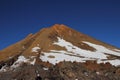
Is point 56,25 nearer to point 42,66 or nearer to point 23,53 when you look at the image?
point 23,53

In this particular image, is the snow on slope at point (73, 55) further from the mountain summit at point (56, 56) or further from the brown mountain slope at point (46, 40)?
the brown mountain slope at point (46, 40)

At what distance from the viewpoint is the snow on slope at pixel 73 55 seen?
327 feet

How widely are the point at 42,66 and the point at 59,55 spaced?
16779 mm

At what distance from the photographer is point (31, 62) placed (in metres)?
96.7

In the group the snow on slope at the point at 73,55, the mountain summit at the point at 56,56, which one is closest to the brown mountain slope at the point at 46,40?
the mountain summit at the point at 56,56

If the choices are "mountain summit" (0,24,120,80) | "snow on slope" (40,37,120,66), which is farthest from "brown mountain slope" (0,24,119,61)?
"snow on slope" (40,37,120,66)

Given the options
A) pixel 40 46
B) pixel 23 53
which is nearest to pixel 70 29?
pixel 40 46

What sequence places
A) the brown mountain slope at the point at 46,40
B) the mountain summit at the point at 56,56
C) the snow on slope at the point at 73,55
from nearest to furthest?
the mountain summit at the point at 56,56 → the snow on slope at the point at 73,55 → the brown mountain slope at the point at 46,40

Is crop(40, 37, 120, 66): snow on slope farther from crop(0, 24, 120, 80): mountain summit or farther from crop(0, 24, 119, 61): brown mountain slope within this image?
crop(0, 24, 119, 61): brown mountain slope

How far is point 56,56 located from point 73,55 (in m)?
7.42

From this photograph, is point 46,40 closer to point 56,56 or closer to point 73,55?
point 73,55

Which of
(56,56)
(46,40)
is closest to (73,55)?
(56,56)

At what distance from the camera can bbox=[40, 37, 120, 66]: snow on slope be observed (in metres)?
99.6

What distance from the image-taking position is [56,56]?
105 meters
